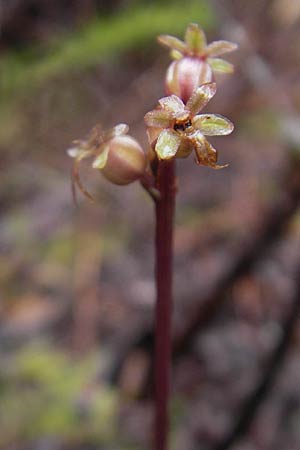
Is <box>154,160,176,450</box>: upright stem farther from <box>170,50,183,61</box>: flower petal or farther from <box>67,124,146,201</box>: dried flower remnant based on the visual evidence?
<box>170,50,183,61</box>: flower petal

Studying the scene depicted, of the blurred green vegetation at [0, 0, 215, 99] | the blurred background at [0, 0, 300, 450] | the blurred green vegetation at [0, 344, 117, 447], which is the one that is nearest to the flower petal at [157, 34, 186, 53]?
the blurred background at [0, 0, 300, 450]

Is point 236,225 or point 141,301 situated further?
point 236,225

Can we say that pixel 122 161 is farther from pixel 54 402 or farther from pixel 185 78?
pixel 54 402

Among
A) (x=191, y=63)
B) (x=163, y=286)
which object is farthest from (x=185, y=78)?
(x=163, y=286)

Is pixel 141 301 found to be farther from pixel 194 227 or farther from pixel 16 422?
pixel 16 422

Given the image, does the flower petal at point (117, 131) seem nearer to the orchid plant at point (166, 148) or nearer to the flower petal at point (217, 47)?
the orchid plant at point (166, 148)

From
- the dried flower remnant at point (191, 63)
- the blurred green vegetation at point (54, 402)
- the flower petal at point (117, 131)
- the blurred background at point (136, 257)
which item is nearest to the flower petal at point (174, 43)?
the dried flower remnant at point (191, 63)

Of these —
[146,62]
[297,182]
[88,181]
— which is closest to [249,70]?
[297,182]
